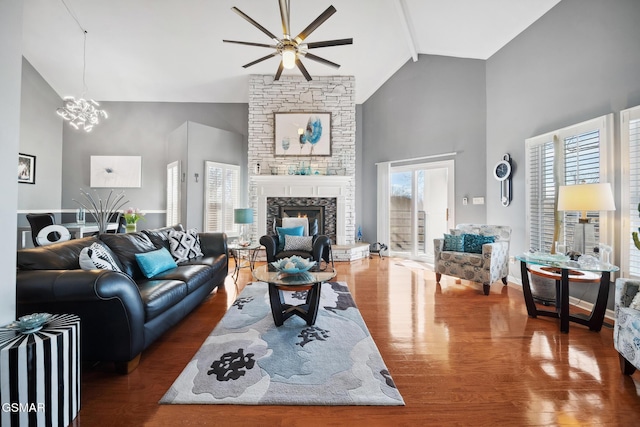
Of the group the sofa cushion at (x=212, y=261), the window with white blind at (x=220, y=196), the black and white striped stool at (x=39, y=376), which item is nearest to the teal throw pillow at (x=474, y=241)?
the sofa cushion at (x=212, y=261)

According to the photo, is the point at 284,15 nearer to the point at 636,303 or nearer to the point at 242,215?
the point at 242,215

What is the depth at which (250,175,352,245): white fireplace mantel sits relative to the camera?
19.2ft

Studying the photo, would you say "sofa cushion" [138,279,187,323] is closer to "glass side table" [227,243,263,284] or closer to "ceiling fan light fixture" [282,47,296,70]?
"glass side table" [227,243,263,284]

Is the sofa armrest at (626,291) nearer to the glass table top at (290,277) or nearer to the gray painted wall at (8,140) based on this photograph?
the glass table top at (290,277)

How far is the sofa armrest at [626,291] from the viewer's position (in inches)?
75.9

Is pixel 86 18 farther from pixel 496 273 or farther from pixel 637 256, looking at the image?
pixel 637 256

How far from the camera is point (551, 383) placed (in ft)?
5.98

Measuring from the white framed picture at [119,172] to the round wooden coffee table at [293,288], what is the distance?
581 centimetres

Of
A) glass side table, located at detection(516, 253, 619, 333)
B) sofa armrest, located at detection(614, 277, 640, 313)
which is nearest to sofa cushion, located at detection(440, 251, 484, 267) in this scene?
glass side table, located at detection(516, 253, 619, 333)

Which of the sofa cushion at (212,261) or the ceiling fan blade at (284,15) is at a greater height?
the ceiling fan blade at (284,15)

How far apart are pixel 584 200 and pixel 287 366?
3.16 meters

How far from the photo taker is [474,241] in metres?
3.97

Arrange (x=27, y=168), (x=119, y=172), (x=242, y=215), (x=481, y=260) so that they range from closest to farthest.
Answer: (x=481, y=260)
(x=242, y=215)
(x=27, y=168)
(x=119, y=172)

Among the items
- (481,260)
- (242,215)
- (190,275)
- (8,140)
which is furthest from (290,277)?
(481,260)
